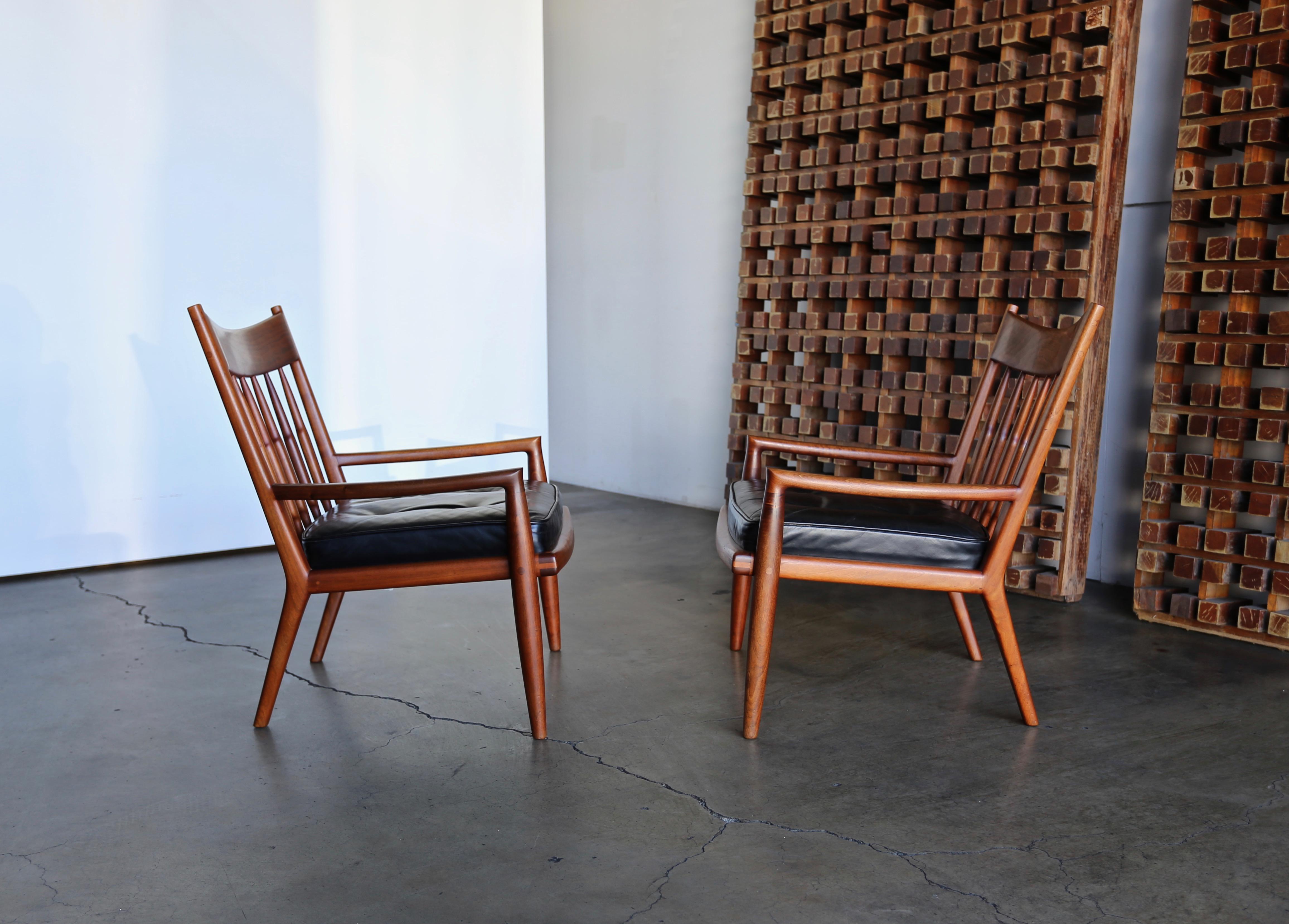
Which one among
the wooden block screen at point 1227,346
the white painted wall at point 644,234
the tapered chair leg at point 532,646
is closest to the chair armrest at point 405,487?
the tapered chair leg at point 532,646

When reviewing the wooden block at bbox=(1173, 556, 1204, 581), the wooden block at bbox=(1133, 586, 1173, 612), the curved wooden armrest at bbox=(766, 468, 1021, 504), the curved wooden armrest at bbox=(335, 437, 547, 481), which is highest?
the curved wooden armrest at bbox=(766, 468, 1021, 504)

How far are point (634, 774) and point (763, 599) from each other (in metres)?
0.44

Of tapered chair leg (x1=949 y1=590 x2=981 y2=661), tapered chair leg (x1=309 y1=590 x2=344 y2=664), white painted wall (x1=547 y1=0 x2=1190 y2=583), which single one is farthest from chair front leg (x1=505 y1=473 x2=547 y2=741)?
white painted wall (x1=547 y1=0 x2=1190 y2=583)

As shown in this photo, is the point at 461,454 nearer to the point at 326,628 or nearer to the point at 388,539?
the point at 326,628

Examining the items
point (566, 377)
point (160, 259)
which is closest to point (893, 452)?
point (160, 259)

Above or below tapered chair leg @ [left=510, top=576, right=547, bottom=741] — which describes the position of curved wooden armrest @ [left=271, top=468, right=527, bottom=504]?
above

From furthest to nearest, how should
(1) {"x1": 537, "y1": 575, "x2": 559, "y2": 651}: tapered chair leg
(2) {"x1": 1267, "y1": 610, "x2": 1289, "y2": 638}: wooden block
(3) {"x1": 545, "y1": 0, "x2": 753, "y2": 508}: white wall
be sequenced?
1. (3) {"x1": 545, "y1": 0, "x2": 753, "y2": 508}: white wall
2. (2) {"x1": 1267, "y1": 610, "x2": 1289, "y2": 638}: wooden block
3. (1) {"x1": 537, "y1": 575, "x2": 559, "y2": 651}: tapered chair leg

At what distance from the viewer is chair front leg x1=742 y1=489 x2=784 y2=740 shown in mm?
2117

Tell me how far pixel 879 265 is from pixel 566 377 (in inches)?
97.9

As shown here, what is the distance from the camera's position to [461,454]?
2.78 metres

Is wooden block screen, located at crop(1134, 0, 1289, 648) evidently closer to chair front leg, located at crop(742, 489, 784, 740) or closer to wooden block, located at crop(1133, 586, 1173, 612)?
wooden block, located at crop(1133, 586, 1173, 612)

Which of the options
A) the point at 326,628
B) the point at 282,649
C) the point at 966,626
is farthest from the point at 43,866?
the point at 966,626

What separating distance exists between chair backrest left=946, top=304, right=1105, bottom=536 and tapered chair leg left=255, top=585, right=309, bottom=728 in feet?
4.83

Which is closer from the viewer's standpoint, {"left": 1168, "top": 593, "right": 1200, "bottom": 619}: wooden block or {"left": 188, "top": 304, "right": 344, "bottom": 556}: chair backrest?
{"left": 188, "top": 304, "right": 344, "bottom": 556}: chair backrest
